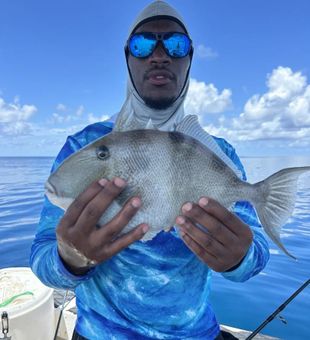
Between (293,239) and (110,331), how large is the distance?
6.84 meters

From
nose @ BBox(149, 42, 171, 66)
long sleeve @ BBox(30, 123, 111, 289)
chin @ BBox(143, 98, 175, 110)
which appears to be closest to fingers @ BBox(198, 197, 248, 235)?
long sleeve @ BBox(30, 123, 111, 289)

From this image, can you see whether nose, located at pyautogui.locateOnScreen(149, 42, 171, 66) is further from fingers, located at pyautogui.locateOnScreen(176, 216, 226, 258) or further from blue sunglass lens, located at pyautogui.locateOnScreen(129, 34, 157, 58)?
fingers, located at pyautogui.locateOnScreen(176, 216, 226, 258)

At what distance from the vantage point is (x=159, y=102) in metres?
1.74

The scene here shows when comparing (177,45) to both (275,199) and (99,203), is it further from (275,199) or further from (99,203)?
(99,203)

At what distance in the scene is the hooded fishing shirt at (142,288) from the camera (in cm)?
136

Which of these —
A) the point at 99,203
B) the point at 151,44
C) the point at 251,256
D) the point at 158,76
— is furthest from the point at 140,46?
Result: the point at 251,256

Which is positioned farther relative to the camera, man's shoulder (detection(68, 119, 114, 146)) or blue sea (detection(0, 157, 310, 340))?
blue sea (detection(0, 157, 310, 340))

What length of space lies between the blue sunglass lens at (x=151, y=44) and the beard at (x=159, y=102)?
218 millimetres

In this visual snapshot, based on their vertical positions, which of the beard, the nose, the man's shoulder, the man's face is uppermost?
the nose

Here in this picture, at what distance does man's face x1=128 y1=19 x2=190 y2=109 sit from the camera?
1.70 m

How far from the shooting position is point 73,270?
1.22 metres

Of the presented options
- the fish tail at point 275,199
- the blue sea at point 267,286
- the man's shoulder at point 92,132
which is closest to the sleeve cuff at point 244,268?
the fish tail at point 275,199

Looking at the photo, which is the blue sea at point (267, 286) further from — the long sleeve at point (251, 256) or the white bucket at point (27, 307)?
the white bucket at point (27, 307)

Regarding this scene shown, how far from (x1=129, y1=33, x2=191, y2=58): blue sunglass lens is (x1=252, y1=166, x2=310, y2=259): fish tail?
0.86 m
